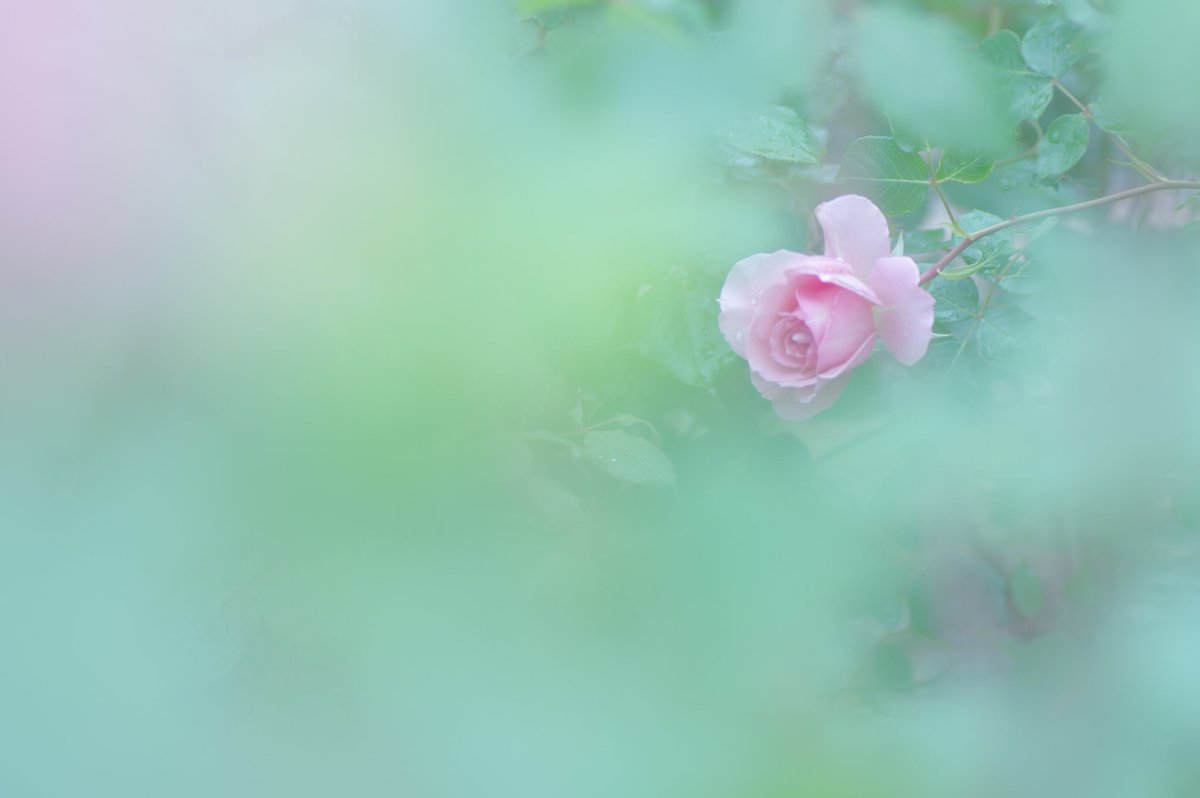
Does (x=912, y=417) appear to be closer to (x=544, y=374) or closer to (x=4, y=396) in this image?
(x=544, y=374)

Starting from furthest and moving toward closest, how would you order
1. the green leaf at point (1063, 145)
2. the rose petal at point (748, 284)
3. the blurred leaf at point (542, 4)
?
the green leaf at point (1063, 145)
the rose petal at point (748, 284)
the blurred leaf at point (542, 4)

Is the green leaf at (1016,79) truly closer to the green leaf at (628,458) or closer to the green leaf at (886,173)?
the green leaf at (886,173)

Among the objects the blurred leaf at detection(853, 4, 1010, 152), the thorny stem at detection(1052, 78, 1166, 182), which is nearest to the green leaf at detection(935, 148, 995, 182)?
the blurred leaf at detection(853, 4, 1010, 152)

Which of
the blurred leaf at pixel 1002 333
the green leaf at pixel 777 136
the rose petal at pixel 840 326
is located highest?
the green leaf at pixel 777 136

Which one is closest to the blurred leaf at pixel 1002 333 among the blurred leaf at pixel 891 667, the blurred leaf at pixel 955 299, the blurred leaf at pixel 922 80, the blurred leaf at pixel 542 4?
the blurred leaf at pixel 955 299

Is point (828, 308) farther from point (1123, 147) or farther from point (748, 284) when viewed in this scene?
point (1123, 147)

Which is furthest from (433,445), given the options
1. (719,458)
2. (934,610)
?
(934,610)
